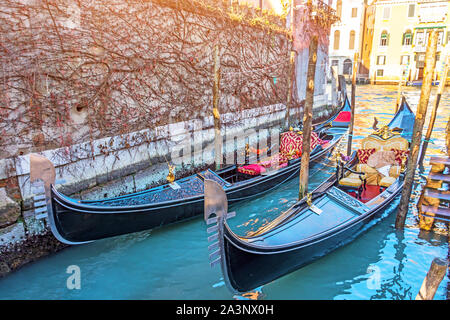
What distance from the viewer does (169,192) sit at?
4254 millimetres

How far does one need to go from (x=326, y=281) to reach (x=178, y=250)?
172cm

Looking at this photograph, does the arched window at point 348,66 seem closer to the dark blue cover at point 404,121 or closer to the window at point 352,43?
the window at point 352,43

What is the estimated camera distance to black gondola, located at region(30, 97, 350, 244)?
10.3 feet

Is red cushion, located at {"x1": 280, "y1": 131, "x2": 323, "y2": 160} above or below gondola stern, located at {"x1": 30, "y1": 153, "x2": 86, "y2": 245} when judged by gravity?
below

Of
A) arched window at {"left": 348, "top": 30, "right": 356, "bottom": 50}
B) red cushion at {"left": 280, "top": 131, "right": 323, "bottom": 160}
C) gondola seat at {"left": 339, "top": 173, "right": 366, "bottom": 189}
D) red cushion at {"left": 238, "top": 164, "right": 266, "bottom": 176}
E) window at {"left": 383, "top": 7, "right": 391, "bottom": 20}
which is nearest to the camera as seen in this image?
gondola seat at {"left": 339, "top": 173, "right": 366, "bottom": 189}

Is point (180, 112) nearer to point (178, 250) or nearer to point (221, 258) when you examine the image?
point (178, 250)

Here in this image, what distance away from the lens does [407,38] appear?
2272 cm

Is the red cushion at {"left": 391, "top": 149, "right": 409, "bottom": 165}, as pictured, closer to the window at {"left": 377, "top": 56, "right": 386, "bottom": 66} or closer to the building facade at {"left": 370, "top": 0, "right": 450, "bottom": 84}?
the building facade at {"left": 370, "top": 0, "right": 450, "bottom": 84}

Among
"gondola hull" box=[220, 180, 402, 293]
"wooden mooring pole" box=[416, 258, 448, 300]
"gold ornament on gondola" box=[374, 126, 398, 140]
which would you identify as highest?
"gold ornament on gondola" box=[374, 126, 398, 140]

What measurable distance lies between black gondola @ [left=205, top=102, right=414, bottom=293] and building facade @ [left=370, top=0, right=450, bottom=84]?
69.2 feet

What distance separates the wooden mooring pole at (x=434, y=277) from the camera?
6.21ft

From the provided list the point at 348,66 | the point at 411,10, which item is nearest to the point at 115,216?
the point at 348,66

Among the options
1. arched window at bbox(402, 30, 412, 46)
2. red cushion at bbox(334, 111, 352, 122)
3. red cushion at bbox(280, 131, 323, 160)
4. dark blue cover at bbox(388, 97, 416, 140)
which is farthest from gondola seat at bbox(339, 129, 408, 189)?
arched window at bbox(402, 30, 412, 46)
